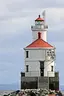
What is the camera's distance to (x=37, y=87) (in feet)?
163

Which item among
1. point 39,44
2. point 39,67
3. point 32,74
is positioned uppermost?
point 39,44

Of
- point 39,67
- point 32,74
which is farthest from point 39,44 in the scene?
point 32,74

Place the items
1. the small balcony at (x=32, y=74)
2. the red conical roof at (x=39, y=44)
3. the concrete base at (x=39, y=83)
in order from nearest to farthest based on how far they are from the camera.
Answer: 1. the concrete base at (x=39, y=83)
2. the small balcony at (x=32, y=74)
3. the red conical roof at (x=39, y=44)

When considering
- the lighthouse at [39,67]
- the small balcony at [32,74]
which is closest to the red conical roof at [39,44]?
the lighthouse at [39,67]

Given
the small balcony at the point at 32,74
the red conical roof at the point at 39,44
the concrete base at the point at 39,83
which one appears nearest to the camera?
the concrete base at the point at 39,83

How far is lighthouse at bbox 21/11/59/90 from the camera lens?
49750 mm

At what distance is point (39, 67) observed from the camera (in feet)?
165

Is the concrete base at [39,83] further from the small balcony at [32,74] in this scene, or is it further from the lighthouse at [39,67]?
the small balcony at [32,74]

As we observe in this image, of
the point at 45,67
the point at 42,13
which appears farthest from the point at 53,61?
the point at 42,13

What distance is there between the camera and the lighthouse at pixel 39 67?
49.8m

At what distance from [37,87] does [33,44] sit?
3.66 m

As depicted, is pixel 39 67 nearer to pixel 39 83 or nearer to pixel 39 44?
pixel 39 83

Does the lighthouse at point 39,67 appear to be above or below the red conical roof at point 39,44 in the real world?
below

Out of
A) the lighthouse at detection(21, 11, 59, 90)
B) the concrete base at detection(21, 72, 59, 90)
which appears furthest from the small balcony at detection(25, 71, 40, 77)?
the concrete base at detection(21, 72, 59, 90)
